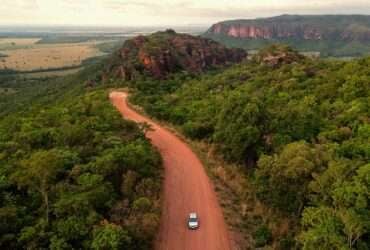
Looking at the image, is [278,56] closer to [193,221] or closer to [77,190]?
[193,221]

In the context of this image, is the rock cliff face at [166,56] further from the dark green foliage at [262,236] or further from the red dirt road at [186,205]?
the dark green foliage at [262,236]

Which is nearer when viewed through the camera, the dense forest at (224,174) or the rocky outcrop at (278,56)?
the dense forest at (224,174)

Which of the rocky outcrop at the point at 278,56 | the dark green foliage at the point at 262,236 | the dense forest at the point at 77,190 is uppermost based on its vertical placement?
the rocky outcrop at the point at 278,56

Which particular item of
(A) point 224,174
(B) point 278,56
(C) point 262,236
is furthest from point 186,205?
(B) point 278,56

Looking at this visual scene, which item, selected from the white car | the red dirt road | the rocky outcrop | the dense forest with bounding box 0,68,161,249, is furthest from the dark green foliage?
the rocky outcrop

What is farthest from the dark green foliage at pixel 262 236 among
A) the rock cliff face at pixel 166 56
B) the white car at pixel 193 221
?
the rock cliff face at pixel 166 56

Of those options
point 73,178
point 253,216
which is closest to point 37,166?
point 73,178

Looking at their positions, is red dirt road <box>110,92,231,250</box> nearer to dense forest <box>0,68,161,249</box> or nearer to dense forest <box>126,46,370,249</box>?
dense forest <box>0,68,161,249</box>
